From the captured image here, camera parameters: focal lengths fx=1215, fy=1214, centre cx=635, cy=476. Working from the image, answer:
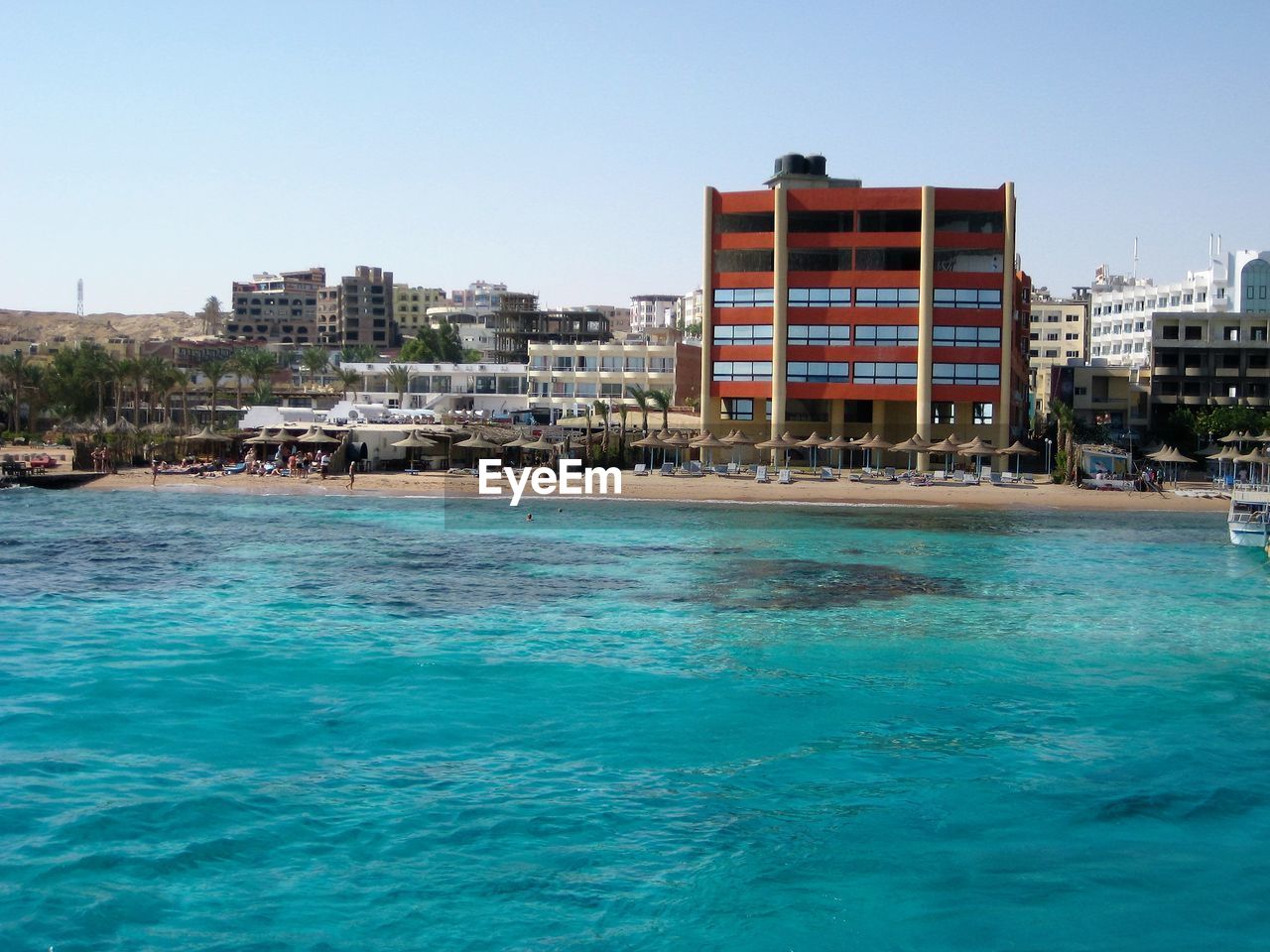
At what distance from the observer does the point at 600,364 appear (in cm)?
9994

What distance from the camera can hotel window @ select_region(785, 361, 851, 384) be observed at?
249 feet

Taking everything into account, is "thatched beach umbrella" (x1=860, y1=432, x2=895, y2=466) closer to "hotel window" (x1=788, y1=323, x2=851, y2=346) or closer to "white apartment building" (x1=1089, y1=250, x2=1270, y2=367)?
"hotel window" (x1=788, y1=323, x2=851, y2=346)

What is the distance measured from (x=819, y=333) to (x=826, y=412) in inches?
213

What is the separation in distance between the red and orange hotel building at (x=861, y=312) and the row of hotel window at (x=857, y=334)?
6 centimetres

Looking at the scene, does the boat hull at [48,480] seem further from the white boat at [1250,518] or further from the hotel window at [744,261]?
the white boat at [1250,518]

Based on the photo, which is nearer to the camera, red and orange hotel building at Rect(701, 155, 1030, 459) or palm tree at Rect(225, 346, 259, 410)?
red and orange hotel building at Rect(701, 155, 1030, 459)

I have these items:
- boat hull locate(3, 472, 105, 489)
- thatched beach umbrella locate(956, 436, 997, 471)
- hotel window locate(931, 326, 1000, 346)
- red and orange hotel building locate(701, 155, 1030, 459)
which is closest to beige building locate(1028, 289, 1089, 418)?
red and orange hotel building locate(701, 155, 1030, 459)

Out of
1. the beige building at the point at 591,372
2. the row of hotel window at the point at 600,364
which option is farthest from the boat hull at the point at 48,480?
the row of hotel window at the point at 600,364

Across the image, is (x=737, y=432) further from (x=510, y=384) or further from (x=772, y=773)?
(x=772, y=773)

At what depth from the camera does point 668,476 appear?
2758 inches

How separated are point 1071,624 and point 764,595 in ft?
28.2

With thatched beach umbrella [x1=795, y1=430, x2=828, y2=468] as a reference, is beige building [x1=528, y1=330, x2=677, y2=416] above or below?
above

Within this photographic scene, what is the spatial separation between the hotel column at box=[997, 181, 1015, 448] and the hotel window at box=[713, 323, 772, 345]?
563 inches

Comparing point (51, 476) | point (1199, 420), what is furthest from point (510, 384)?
point (1199, 420)
